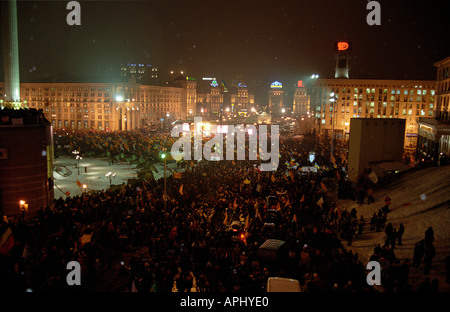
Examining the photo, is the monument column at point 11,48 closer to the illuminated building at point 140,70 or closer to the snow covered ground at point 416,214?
the snow covered ground at point 416,214

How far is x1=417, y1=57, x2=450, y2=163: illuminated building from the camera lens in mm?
31484

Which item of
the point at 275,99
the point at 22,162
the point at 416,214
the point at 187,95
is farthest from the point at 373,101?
the point at 275,99

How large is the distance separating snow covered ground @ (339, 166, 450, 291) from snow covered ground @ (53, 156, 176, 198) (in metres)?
15.3

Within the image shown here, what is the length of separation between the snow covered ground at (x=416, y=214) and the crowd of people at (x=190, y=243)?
0.83 m

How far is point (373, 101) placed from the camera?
242 ft

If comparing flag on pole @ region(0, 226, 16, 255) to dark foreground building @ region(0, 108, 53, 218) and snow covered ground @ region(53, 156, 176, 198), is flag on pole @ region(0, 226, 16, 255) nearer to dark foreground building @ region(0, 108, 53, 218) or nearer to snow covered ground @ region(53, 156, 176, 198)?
dark foreground building @ region(0, 108, 53, 218)

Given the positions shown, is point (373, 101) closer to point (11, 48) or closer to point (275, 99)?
point (11, 48)

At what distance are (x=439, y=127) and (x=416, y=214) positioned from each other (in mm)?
20862

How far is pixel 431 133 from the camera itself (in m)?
35.0

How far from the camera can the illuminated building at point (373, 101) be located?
7075cm

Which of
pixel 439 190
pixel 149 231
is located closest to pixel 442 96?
pixel 439 190

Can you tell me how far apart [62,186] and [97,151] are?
12.7 metres
